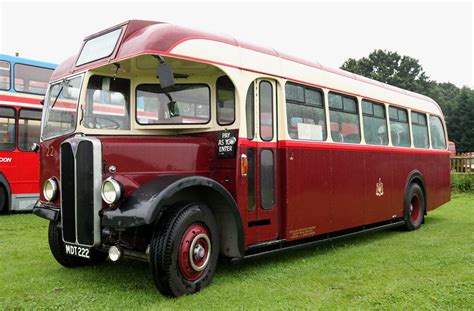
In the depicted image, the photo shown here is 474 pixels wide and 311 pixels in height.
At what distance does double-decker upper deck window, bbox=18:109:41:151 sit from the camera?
40.3 feet

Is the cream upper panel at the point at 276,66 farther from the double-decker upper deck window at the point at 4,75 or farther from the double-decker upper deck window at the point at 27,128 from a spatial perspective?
the double-decker upper deck window at the point at 4,75

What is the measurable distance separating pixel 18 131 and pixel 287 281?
9.44m

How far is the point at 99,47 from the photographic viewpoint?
18.4ft

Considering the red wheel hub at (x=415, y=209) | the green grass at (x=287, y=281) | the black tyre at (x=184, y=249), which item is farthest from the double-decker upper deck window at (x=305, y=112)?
the red wheel hub at (x=415, y=209)

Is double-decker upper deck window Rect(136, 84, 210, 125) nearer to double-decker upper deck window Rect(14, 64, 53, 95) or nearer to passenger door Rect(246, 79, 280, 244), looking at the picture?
passenger door Rect(246, 79, 280, 244)

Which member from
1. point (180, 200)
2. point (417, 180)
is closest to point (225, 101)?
point (180, 200)

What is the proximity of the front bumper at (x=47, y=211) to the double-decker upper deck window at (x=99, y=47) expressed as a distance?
5.66 feet

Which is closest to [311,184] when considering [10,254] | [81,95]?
[81,95]

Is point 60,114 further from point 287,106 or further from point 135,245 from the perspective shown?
point 287,106

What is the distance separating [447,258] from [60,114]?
532cm

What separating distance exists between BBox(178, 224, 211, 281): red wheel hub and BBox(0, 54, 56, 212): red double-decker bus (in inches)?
333

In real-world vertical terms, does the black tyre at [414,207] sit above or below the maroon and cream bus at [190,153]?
below

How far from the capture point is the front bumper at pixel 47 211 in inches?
210

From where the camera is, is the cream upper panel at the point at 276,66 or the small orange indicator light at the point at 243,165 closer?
the cream upper panel at the point at 276,66
